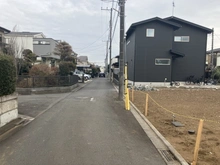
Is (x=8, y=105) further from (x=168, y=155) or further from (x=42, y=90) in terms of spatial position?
(x=42, y=90)

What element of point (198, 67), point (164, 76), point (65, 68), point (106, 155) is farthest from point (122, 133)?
point (198, 67)

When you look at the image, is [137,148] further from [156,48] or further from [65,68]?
[156,48]

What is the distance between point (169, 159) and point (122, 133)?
1.99 meters

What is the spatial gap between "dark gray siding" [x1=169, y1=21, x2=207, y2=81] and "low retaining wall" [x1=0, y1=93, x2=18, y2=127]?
20.8 metres

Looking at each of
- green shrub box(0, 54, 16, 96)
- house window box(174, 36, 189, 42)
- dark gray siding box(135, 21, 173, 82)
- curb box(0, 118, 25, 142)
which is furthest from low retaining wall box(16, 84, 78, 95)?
house window box(174, 36, 189, 42)

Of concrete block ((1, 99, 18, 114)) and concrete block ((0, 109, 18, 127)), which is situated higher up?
concrete block ((1, 99, 18, 114))

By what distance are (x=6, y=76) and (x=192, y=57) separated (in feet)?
74.6

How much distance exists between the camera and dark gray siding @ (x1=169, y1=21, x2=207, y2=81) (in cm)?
2502

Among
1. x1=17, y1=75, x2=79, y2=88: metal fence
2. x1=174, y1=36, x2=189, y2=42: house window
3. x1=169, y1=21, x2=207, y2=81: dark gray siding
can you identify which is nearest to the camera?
x1=17, y1=75, x2=79, y2=88: metal fence

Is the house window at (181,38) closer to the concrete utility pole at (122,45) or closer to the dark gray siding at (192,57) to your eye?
the dark gray siding at (192,57)

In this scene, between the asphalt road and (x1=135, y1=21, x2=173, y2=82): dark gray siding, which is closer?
the asphalt road

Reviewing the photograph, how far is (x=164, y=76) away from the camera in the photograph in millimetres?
23062

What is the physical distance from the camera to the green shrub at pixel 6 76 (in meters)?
6.46

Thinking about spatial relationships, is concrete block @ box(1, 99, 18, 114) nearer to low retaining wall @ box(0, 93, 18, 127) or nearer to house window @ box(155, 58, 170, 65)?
low retaining wall @ box(0, 93, 18, 127)
